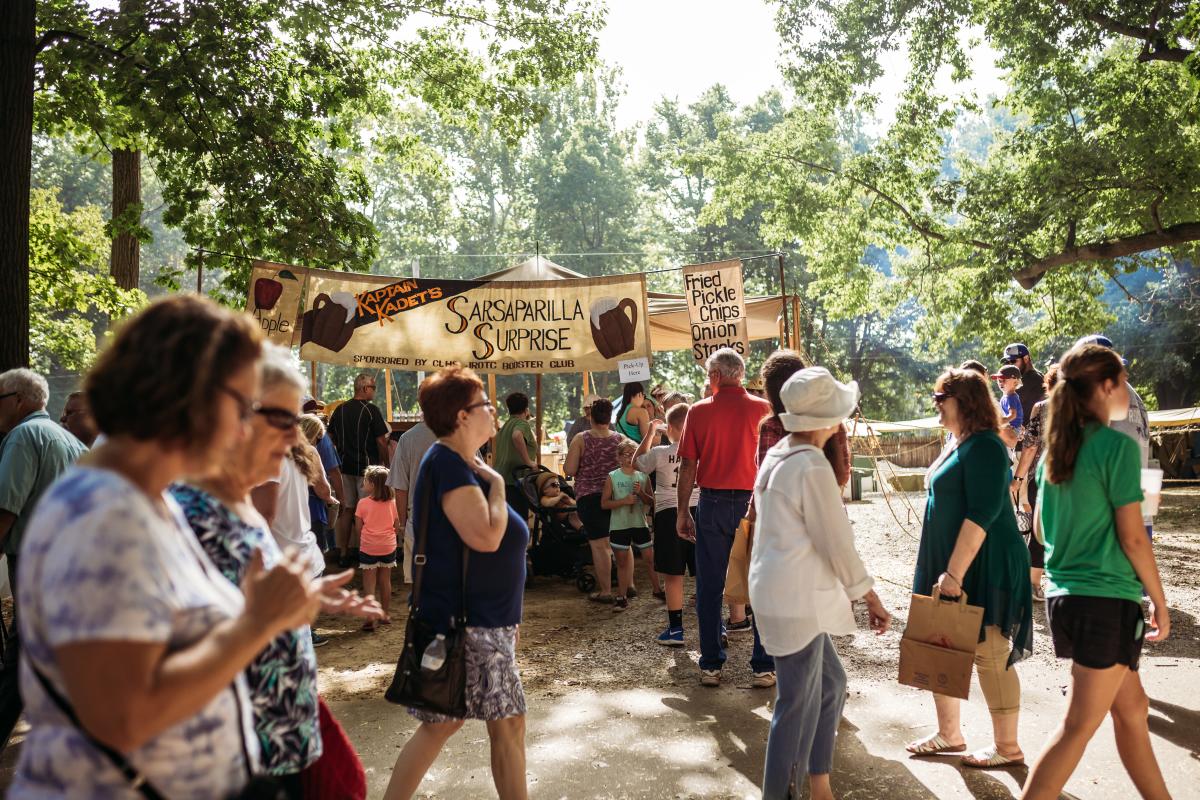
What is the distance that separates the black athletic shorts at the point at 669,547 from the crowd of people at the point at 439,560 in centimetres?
3

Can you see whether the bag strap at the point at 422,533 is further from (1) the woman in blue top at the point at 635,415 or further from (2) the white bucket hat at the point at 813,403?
(1) the woman in blue top at the point at 635,415

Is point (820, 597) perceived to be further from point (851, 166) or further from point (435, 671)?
point (851, 166)

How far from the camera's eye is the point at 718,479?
249 inches

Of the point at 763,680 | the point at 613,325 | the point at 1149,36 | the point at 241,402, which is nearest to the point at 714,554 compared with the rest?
the point at 763,680

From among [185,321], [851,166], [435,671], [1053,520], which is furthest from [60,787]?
[851,166]

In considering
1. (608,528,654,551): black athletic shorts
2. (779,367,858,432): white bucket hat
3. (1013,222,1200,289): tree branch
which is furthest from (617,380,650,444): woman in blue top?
(1013,222,1200,289): tree branch

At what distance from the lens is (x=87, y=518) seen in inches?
60.2

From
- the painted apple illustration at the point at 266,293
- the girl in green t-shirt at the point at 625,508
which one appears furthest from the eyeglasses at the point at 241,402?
the painted apple illustration at the point at 266,293

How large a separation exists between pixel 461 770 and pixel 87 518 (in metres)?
3.77

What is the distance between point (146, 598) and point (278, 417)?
0.92m

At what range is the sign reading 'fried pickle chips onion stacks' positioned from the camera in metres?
10.8

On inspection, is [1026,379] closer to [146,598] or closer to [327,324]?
[327,324]

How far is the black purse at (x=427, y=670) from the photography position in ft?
11.4

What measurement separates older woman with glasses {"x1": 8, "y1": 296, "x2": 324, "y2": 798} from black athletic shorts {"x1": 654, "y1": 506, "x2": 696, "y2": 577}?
19.2 feet
